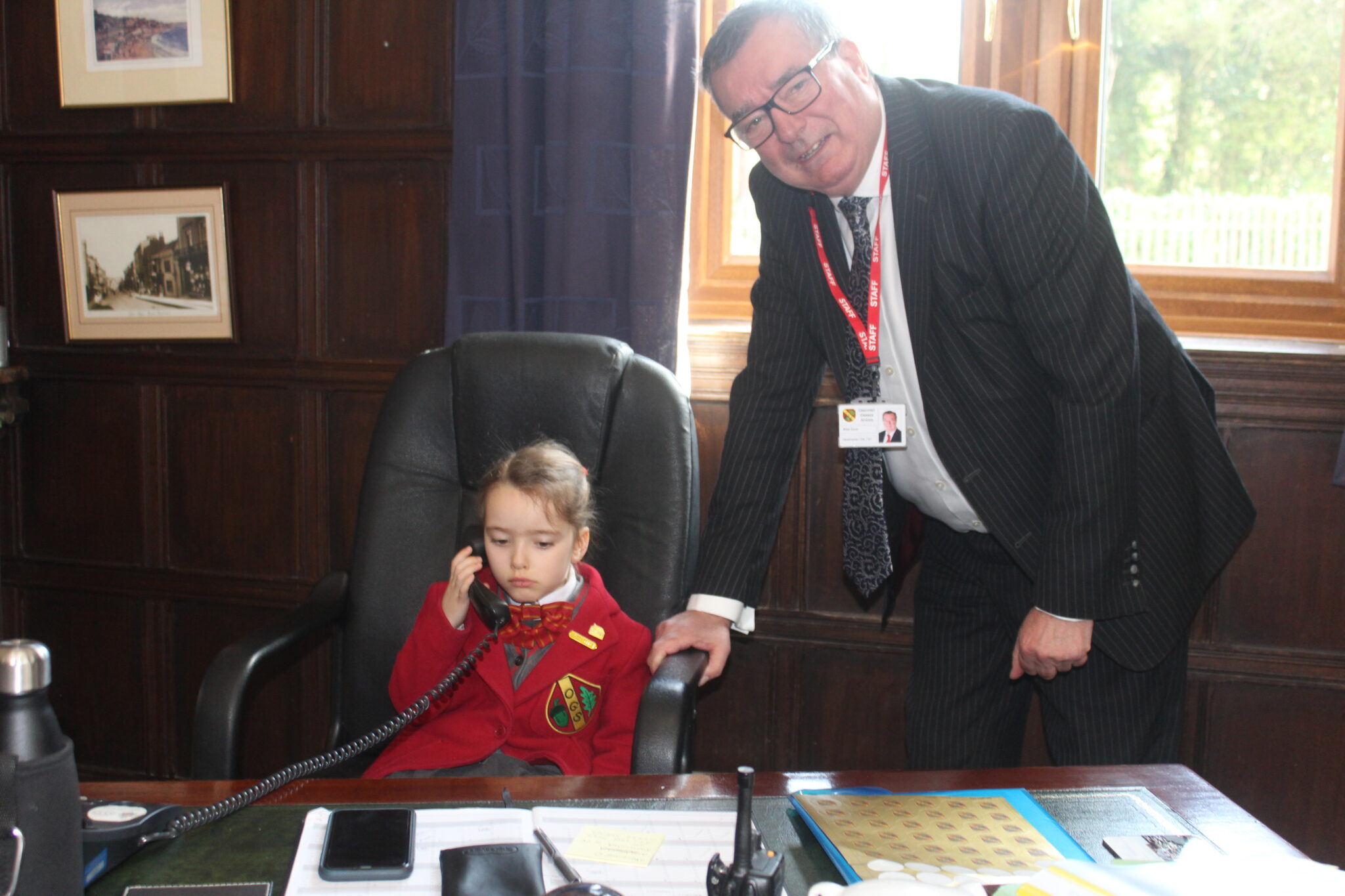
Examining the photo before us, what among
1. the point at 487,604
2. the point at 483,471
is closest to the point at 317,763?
the point at 487,604

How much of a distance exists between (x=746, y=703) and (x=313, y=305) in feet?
4.58

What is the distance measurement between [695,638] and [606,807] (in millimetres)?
519

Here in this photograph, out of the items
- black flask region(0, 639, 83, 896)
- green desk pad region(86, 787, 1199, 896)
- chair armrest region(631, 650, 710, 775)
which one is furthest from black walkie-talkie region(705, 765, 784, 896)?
black flask region(0, 639, 83, 896)

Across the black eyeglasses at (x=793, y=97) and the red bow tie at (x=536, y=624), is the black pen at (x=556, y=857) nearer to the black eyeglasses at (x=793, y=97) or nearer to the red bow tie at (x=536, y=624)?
the red bow tie at (x=536, y=624)

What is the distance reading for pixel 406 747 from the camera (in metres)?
1.60

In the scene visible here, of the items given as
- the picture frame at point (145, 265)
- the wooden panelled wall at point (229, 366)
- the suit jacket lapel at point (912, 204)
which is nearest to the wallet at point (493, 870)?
the suit jacket lapel at point (912, 204)

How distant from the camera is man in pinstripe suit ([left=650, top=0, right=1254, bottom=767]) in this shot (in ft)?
4.73

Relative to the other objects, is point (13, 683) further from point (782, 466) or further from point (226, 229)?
point (226, 229)

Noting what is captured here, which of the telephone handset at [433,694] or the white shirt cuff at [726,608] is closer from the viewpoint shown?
the telephone handset at [433,694]

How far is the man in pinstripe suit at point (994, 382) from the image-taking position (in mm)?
1441

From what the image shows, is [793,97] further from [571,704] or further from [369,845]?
[369,845]

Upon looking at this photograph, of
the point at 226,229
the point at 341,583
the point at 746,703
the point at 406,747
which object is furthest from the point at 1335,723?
the point at 226,229

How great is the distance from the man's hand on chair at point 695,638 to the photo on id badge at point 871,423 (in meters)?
0.34

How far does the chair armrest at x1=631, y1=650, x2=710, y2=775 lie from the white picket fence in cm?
149
